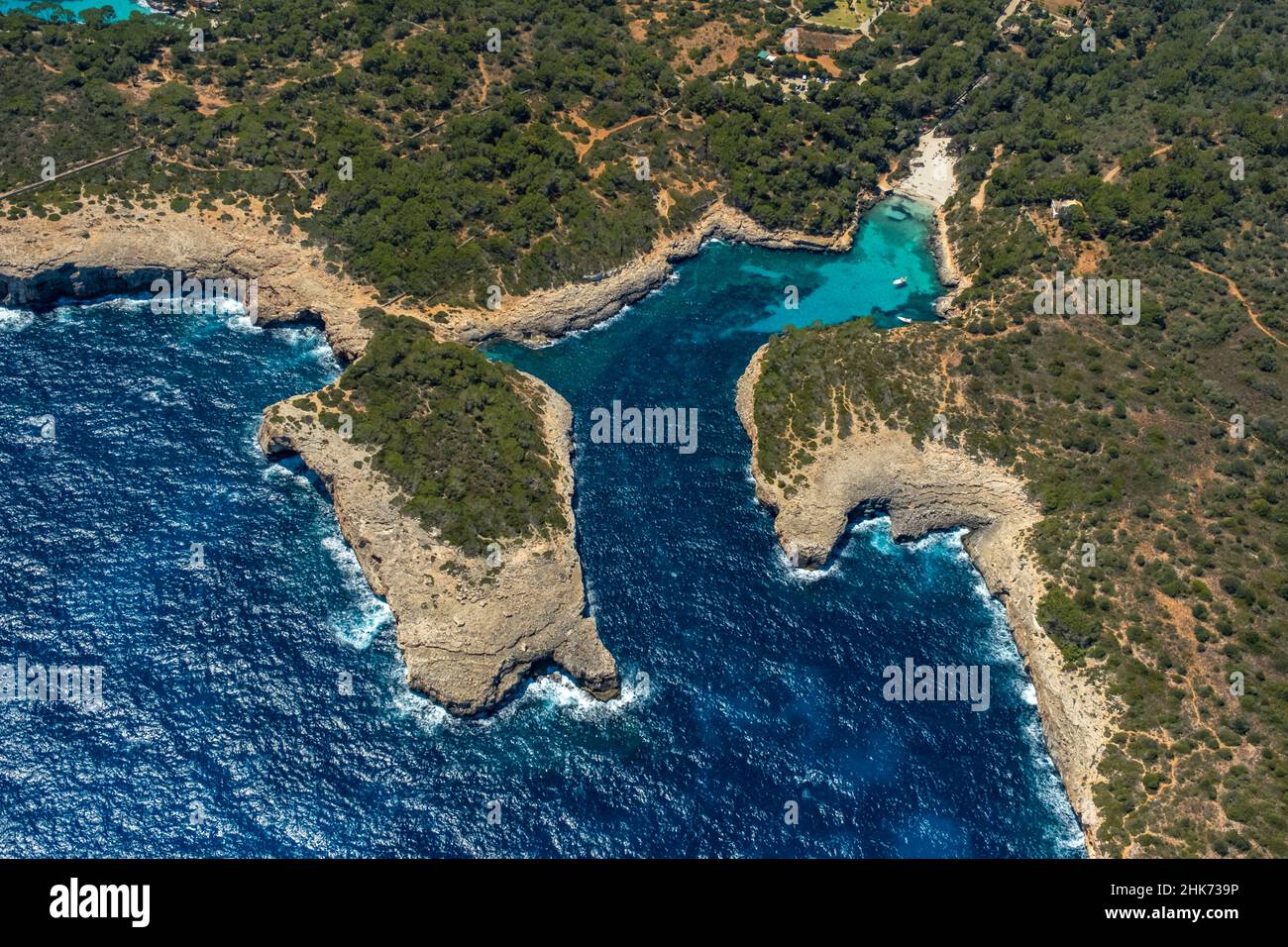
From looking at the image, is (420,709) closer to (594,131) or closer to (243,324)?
(243,324)

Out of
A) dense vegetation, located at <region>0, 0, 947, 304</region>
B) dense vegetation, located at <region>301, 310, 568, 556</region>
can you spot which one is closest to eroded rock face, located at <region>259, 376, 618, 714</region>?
dense vegetation, located at <region>301, 310, 568, 556</region>

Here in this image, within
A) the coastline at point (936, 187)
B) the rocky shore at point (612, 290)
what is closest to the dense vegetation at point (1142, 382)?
the coastline at point (936, 187)

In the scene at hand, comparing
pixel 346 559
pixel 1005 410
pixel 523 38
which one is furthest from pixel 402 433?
pixel 523 38

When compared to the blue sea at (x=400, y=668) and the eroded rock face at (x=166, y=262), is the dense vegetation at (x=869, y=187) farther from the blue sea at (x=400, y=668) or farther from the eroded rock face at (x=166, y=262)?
the blue sea at (x=400, y=668)

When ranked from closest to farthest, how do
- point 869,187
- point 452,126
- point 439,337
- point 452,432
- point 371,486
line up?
point 371,486 → point 452,432 → point 439,337 → point 452,126 → point 869,187

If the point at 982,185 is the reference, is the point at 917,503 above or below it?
below

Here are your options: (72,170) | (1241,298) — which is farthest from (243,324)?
(1241,298)
